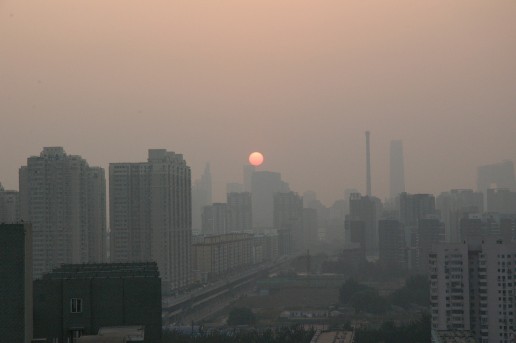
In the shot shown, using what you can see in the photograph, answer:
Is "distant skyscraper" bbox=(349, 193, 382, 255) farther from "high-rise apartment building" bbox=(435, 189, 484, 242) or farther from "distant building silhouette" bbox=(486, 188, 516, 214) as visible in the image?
"distant building silhouette" bbox=(486, 188, 516, 214)

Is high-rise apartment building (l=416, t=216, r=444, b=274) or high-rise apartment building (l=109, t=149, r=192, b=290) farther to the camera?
high-rise apartment building (l=416, t=216, r=444, b=274)

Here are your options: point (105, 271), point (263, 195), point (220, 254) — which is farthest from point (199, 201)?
point (105, 271)

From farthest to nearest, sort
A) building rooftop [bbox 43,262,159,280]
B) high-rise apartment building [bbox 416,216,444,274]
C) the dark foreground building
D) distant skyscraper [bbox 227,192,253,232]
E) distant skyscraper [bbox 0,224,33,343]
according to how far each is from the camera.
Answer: distant skyscraper [bbox 227,192,253,232] < high-rise apartment building [bbox 416,216,444,274] < building rooftop [bbox 43,262,159,280] < the dark foreground building < distant skyscraper [bbox 0,224,33,343]

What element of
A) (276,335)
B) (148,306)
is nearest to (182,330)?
(276,335)

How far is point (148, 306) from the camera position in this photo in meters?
2.83

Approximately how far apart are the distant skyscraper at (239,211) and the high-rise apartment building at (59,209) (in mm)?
12305

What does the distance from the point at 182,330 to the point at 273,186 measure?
16.2 meters

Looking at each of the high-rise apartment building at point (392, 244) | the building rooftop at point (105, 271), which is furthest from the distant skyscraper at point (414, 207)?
the building rooftop at point (105, 271)

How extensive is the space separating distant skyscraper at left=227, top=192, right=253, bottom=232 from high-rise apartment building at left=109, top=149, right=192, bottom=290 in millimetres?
10368

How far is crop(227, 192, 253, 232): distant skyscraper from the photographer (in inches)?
903

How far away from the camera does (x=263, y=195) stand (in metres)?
26.2

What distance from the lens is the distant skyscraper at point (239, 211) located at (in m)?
22.9

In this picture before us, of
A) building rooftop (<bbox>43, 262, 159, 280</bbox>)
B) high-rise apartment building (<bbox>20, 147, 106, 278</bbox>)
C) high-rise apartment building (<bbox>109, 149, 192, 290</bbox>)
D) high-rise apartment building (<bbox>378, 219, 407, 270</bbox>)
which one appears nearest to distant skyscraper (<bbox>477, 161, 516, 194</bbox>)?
high-rise apartment building (<bbox>378, 219, 407, 270</bbox>)

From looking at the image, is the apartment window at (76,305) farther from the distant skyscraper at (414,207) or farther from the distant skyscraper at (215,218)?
the distant skyscraper at (215,218)
